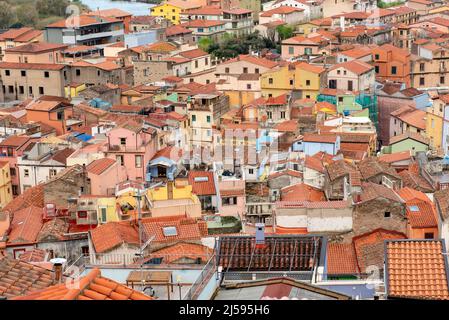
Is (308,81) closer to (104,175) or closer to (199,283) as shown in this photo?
(104,175)

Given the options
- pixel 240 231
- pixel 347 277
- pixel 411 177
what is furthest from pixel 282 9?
pixel 347 277

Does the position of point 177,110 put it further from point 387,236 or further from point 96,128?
point 387,236

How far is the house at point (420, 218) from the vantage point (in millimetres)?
9008

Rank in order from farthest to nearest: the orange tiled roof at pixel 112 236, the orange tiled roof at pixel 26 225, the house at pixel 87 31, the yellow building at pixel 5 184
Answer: the house at pixel 87 31 → the yellow building at pixel 5 184 → the orange tiled roof at pixel 26 225 → the orange tiled roof at pixel 112 236

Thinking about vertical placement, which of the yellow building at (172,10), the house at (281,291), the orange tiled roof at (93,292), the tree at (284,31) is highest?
the orange tiled roof at (93,292)

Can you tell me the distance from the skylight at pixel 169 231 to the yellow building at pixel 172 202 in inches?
40.6

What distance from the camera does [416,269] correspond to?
527 centimetres

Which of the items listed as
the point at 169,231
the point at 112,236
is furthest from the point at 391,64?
the point at 112,236

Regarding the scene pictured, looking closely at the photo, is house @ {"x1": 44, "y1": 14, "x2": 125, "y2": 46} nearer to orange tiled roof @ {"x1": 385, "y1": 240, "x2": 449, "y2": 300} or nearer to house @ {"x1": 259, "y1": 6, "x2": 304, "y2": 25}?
house @ {"x1": 259, "y1": 6, "x2": 304, "y2": 25}

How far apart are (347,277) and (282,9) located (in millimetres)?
23783

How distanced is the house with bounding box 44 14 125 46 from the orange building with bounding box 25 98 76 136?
10.5 meters

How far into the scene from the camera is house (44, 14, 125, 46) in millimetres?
26906

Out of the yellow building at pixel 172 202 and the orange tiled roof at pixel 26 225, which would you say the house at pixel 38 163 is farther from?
the yellow building at pixel 172 202

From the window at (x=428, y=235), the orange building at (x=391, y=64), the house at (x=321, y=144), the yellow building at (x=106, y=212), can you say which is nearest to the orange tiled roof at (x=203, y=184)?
the yellow building at (x=106, y=212)
